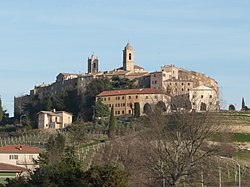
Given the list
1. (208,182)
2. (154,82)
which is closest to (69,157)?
(208,182)

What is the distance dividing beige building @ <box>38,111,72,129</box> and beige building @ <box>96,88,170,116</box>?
6.69 meters

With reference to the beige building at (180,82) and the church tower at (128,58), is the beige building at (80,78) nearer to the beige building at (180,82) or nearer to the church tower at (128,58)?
the church tower at (128,58)

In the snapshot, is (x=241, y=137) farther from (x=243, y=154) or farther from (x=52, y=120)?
(x=52, y=120)

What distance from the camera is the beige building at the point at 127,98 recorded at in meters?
115

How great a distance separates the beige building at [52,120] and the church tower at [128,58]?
27.1 meters

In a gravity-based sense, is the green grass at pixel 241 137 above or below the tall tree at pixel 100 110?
below

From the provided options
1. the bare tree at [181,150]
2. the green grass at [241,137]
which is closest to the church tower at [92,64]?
the green grass at [241,137]

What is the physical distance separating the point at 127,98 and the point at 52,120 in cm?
1195

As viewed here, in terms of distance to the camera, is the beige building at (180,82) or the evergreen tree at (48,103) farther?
the evergreen tree at (48,103)

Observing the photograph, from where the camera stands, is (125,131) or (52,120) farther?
(52,120)

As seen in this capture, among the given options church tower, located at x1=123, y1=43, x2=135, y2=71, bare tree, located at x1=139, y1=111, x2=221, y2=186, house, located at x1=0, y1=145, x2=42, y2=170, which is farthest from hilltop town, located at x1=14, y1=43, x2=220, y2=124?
bare tree, located at x1=139, y1=111, x2=221, y2=186

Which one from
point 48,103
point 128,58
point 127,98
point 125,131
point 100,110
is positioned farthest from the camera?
point 128,58

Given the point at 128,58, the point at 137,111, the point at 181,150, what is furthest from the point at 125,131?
the point at 128,58

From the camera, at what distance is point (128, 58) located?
5522 inches
